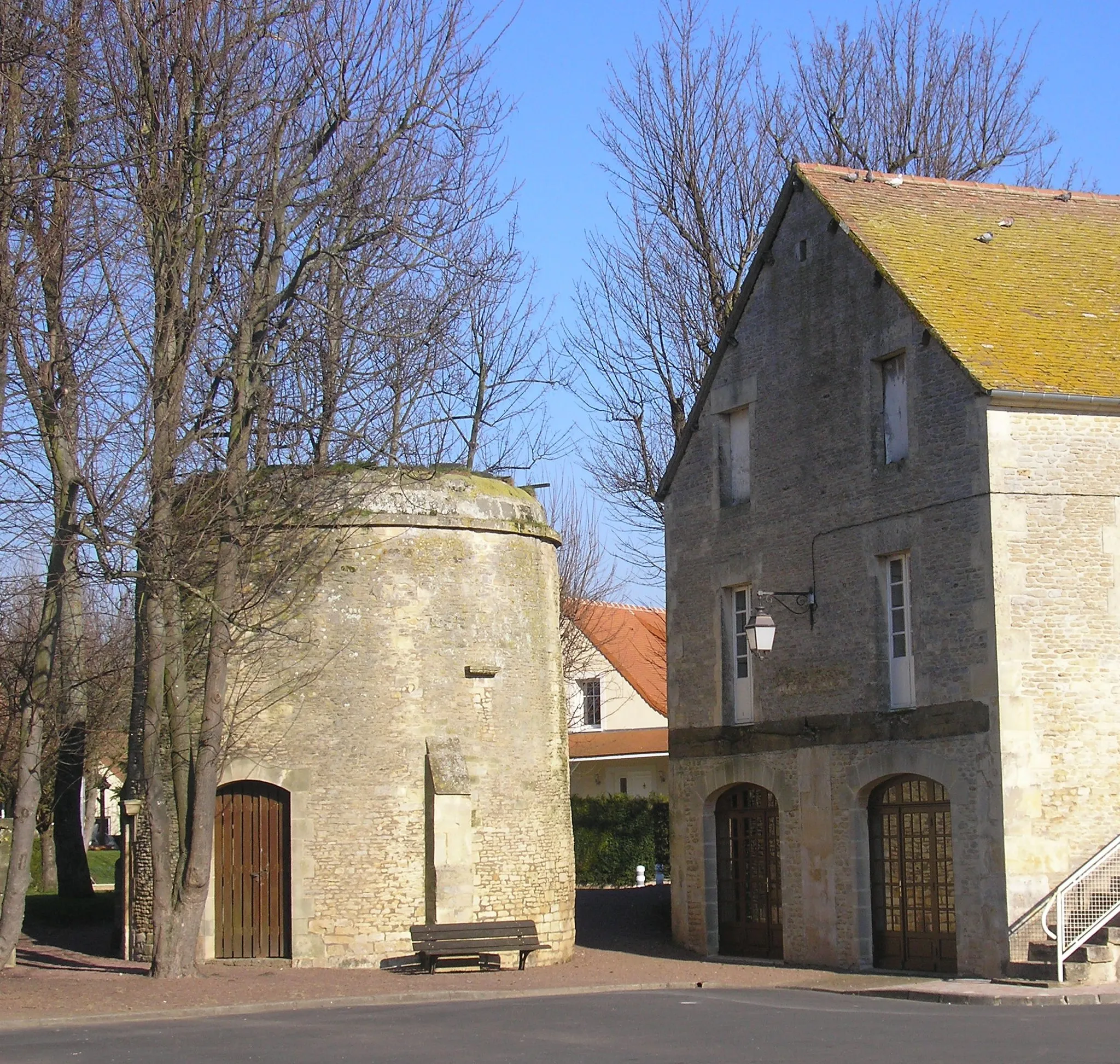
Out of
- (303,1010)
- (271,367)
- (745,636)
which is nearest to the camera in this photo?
(303,1010)

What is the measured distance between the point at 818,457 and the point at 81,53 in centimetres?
1029

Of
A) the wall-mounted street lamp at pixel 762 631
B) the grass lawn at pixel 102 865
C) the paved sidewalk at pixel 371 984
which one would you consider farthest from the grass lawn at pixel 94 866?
the wall-mounted street lamp at pixel 762 631

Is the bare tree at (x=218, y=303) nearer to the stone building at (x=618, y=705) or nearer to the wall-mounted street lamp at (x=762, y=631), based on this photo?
the wall-mounted street lamp at (x=762, y=631)

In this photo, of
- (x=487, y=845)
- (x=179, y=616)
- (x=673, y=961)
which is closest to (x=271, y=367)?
(x=179, y=616)

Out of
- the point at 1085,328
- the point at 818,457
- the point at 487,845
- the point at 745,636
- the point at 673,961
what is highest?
the point at 1085,328

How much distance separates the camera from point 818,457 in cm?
2095

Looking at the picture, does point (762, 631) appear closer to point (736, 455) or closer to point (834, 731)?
point (834, 731)

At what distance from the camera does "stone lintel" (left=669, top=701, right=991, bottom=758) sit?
59.3ft

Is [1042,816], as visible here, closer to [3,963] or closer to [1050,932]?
[1050,932]

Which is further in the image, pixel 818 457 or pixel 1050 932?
pixel 818 457

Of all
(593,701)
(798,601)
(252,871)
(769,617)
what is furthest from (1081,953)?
(593,701)

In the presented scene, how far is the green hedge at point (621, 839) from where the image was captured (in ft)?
115

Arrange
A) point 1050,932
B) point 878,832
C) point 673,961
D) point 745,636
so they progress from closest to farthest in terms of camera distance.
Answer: point 1050,932, point 878,832, point 673,961, point 745,636

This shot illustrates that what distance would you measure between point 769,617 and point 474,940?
531 cm
